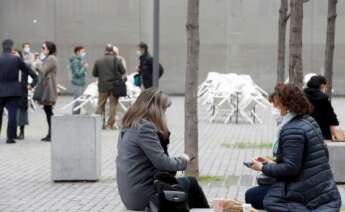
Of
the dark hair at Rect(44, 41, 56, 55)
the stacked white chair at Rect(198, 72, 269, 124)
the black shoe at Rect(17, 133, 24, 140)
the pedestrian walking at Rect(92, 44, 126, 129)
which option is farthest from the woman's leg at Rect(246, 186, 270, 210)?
the stacked white chair at Rect(198, 72, 269, 124)

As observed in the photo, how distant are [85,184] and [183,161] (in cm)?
452

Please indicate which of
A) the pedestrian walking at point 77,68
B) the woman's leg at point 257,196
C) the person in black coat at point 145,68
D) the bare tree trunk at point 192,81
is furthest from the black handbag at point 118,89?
the woman's leg at point 257,196

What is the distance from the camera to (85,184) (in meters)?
11.8

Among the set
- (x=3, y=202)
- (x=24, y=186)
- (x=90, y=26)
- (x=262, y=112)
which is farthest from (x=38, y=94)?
(x=90, y=26)

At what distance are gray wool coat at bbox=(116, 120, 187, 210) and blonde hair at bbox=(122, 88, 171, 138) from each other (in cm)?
6

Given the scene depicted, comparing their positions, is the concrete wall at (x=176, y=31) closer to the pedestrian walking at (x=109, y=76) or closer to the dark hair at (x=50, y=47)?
the pedestrian walking at (x=109, y=76)

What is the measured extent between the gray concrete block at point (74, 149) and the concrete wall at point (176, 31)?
66.7 feet

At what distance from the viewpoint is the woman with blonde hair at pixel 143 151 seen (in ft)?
24.1

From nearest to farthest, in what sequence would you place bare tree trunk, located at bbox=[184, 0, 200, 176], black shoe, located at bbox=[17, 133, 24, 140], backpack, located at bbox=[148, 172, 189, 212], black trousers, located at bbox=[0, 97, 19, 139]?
1. backpack, located at bbox=[148, 172, 189, 212]
2. bare tree trunk, located at bbox=[184, 0, 200, 176]
3. black trousers, located at bbox=[0, 97, 19, 139]
4. black shoe, located at bbox=[17, 133, 24, 140]

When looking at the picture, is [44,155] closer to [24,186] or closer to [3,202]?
[24,186]

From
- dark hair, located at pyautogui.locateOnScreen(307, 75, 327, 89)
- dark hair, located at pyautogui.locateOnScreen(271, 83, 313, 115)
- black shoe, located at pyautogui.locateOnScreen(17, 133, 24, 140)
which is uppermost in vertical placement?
dark hair, located at pyautogui.locateOnScreen(271, 83, 313, 115)

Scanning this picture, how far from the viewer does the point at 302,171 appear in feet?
23.9

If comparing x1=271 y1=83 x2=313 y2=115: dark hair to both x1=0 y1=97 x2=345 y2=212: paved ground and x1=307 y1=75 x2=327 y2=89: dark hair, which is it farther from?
x1=307 y1=75 x2=327 y2=89: dark hair

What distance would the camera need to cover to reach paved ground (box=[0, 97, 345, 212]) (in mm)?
10477
